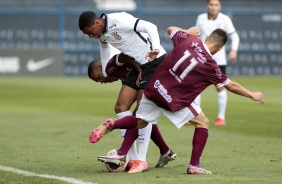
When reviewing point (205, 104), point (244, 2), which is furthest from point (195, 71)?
point (244, 2)

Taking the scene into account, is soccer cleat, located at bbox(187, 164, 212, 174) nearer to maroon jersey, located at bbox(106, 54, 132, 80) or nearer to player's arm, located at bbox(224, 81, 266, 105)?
player's arm, located at bbox(224, 81, 266, 105)

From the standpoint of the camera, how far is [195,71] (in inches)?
347

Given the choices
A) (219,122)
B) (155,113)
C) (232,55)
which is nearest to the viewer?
(155,113)

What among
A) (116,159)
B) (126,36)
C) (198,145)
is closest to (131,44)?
(126,36)

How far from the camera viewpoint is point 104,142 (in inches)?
496

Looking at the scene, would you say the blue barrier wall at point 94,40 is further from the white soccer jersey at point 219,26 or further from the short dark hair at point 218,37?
the short dark hair at point 218,37

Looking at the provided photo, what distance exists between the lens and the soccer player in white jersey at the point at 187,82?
28.8ft

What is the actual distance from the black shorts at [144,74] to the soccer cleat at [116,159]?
0.80 metres

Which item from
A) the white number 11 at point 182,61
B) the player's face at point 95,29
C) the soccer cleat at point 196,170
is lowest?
the soccer cleat at point 196,170

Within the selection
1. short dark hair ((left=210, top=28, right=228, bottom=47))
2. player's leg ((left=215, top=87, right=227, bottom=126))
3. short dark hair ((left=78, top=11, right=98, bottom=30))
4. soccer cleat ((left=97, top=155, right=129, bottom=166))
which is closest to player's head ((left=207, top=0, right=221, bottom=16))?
player's leg ((left=215, top=87, right=227, bottom=126))

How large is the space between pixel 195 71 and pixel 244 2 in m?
26.4

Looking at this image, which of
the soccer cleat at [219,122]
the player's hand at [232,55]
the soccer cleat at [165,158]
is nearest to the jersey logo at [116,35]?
the soccer cleat at [165,158]

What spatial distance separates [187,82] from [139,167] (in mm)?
1107

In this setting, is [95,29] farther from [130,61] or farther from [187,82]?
[187,82]
